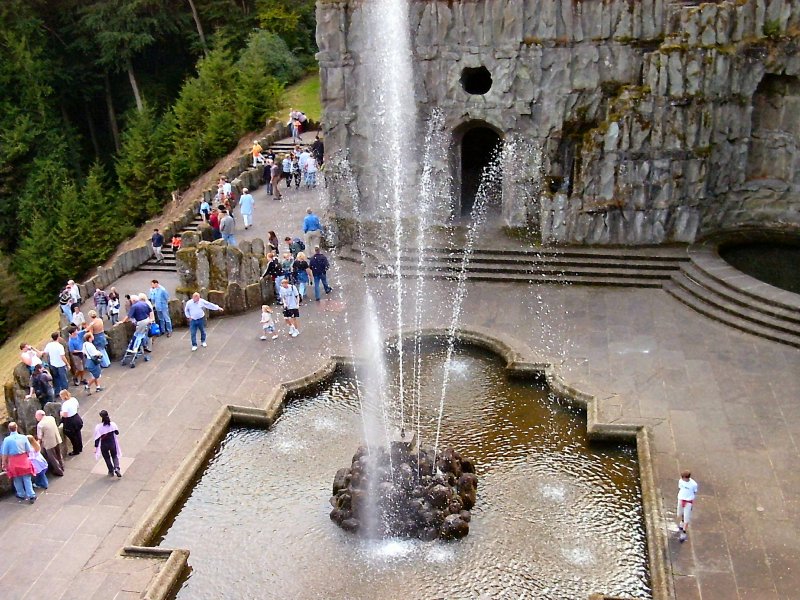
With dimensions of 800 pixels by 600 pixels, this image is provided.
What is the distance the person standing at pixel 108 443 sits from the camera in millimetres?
13703

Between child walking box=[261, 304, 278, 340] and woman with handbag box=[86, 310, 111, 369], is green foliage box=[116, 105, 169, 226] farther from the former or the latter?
woman with handbag box=[86, 310, 111, 369]

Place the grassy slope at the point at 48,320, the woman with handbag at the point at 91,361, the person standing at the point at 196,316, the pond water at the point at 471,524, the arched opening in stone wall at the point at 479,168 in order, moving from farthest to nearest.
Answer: the grassy slope at the point at 48,320, the arched opening in stone wall at the point at 479,168, the person standing at the point at 196,316, the woman with handbag at the point at 91,361, the pond water at the point at 471,524

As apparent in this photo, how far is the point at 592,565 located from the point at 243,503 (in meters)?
5.29

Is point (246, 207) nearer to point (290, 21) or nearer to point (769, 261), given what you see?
point (769, 261)

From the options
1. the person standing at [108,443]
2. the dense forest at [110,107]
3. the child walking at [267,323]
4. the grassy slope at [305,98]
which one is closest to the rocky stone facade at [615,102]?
the child walking at [267,323]

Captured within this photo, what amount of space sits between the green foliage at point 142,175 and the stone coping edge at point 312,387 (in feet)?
74.6

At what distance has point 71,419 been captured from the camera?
46.9ft

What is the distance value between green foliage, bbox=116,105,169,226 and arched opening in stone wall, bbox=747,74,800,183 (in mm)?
24451

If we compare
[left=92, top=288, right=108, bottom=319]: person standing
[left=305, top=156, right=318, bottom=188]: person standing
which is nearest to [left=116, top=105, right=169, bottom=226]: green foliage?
[left=305, top=156, right=318, bottom=188]: person standing

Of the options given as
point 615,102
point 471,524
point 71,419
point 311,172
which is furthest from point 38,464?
point 311,172

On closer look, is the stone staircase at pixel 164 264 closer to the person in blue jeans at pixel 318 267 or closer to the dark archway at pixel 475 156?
the person in blue jeans at pixel 318 267

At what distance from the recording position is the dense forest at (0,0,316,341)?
116ft

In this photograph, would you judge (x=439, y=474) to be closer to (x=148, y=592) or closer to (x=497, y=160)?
(x=148, y=592)

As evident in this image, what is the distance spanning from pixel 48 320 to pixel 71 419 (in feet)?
61.0
